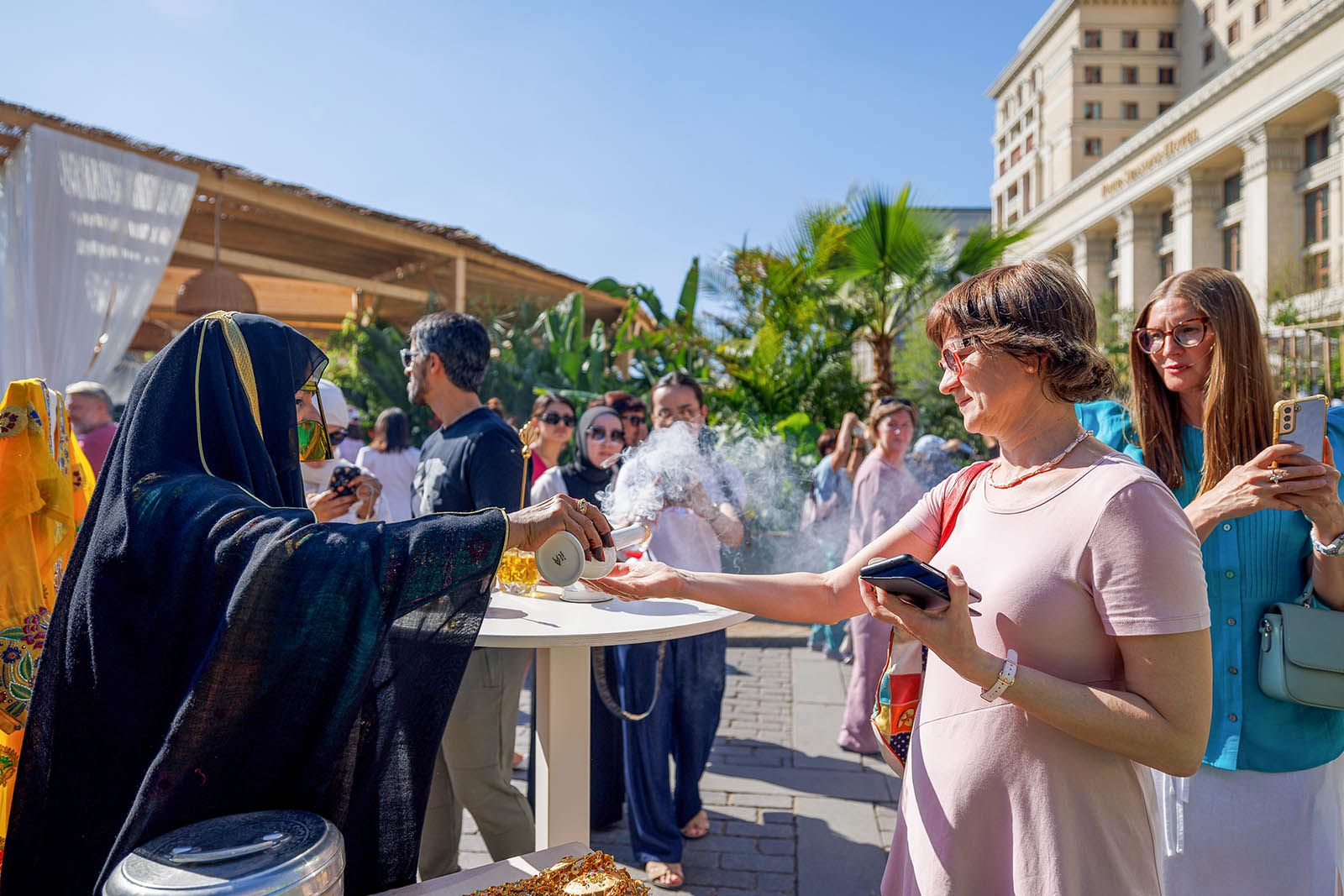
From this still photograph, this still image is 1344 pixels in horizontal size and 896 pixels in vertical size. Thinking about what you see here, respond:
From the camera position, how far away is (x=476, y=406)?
11.4 feet

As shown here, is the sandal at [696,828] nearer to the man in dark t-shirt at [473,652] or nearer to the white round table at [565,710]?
the man in dark t-shirt at [473,652]

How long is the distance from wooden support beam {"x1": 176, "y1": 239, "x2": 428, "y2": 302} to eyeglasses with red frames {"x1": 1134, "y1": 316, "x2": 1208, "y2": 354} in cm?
1182

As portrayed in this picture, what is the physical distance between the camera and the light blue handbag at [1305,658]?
1.84 m

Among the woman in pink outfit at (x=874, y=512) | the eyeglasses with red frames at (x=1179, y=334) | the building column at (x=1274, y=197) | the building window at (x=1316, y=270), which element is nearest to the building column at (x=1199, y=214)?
the building column at (x=1274, y=197)

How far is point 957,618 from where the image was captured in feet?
4.44

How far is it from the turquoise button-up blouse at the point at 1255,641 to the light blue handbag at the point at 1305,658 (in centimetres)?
6

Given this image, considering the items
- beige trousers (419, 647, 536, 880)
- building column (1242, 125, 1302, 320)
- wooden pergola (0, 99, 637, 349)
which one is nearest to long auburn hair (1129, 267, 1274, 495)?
beige trousers (419, 647, 536, 880)

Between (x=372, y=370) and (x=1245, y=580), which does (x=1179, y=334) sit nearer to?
(x=1245, y=580)

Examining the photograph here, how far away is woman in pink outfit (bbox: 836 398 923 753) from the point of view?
501cm

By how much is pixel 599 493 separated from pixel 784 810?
74.7 inches

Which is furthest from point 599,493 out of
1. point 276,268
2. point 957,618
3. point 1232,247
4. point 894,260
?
point 1232,247

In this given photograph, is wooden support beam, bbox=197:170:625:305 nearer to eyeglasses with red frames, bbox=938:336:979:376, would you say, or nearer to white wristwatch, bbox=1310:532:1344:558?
eyeglasses with red frames, bbox=938:336:979:376

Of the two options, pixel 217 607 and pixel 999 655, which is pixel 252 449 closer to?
pixel 217 607

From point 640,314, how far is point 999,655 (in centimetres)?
1384
